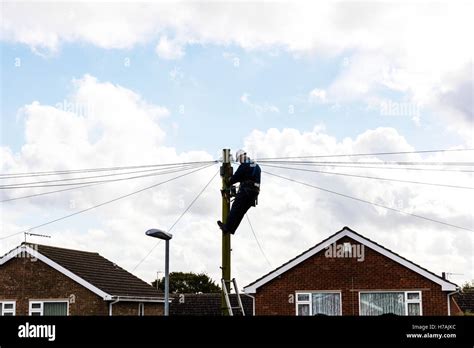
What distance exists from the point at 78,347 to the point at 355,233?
77.2 feet

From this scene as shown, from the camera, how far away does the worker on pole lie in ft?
59.0

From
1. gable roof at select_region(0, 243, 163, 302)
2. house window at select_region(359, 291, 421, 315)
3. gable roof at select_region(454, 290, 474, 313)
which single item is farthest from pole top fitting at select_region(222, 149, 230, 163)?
gable roof at select_region(454, 290, 474, 313)

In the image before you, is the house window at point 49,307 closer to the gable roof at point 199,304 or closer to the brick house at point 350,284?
the brick house at point 350,284

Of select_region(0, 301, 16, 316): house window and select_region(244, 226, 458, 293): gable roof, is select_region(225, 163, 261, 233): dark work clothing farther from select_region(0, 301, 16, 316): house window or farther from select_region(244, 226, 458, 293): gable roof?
select_region(0, 301, 16, 316): house window

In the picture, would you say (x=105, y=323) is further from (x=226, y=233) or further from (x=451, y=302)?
(x=451, y=302)

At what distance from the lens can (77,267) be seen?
129 feet

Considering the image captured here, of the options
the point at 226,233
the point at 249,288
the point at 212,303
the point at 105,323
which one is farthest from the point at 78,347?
the point at 212,303

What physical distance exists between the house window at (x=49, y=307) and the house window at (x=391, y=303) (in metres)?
15.0

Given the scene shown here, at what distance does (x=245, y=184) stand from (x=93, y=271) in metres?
24.1

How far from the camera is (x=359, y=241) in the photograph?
34.5m

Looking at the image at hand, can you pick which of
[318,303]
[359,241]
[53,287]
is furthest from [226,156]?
[53,287]

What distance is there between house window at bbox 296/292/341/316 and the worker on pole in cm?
1731

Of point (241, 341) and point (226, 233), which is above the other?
point (226, 233)

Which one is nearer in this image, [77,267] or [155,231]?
[155,231]
